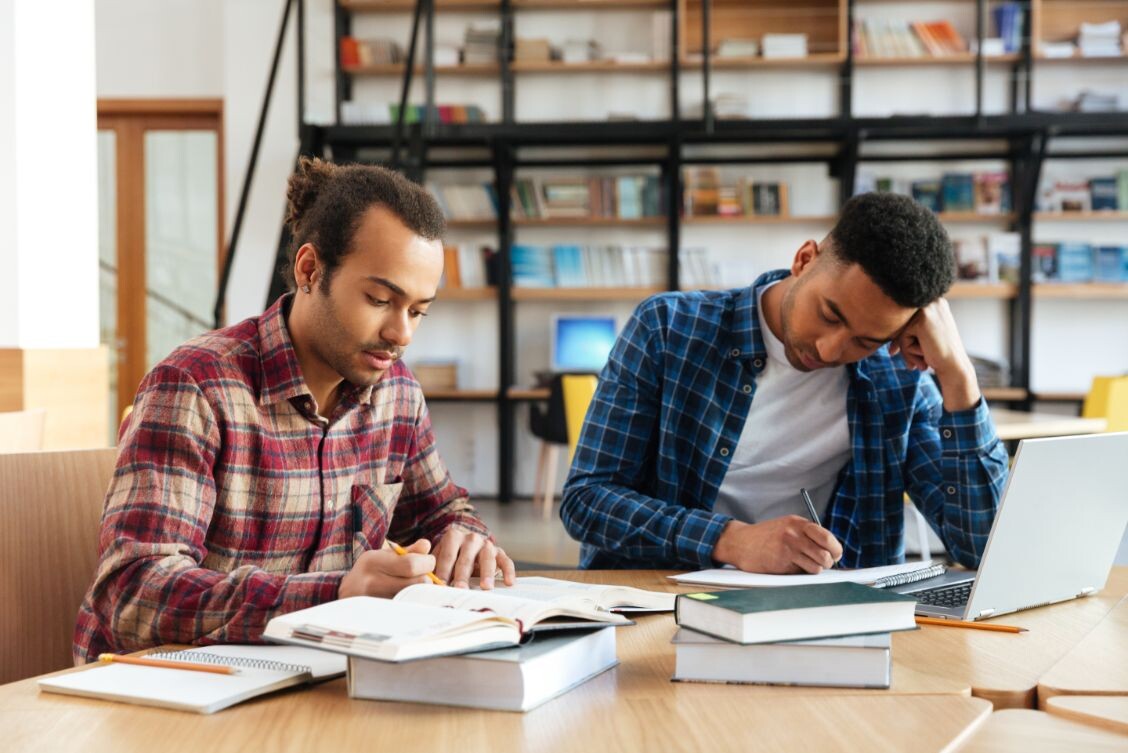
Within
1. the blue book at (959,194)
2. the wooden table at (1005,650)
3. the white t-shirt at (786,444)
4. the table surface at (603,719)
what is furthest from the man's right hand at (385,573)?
the blue book at (959,194)

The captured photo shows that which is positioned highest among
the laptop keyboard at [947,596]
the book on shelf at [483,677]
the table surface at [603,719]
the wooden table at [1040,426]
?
the book on shelf at [483,677]

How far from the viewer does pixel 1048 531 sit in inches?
50.4

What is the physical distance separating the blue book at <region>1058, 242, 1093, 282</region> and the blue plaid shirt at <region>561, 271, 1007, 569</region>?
→ 513 centimetres

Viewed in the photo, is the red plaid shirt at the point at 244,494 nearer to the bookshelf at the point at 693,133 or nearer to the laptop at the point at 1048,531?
the laptop at the point at 1048,531

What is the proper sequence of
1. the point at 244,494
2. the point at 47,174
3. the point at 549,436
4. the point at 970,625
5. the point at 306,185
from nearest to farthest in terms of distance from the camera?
the point at 970,625
the point at 244,494
the point at 306,185
the point at 47,174
the point at 549,436

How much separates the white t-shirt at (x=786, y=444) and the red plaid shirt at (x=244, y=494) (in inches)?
18.1

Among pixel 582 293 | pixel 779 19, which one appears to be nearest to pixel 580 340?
pixel 582 293

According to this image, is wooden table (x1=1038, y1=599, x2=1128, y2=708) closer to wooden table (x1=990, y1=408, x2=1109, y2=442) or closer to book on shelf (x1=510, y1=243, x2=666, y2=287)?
wooden table (x1=990, y1=408, x2=1109, y2=442)

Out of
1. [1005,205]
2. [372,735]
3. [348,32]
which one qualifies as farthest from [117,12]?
[372,735]

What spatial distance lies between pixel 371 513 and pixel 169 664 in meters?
0.51

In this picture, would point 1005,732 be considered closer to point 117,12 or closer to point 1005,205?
point 1005,205

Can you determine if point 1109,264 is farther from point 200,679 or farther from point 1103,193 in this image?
point 200,679

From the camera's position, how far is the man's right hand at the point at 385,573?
3.51ft

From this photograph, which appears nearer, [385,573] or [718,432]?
[385,573]
